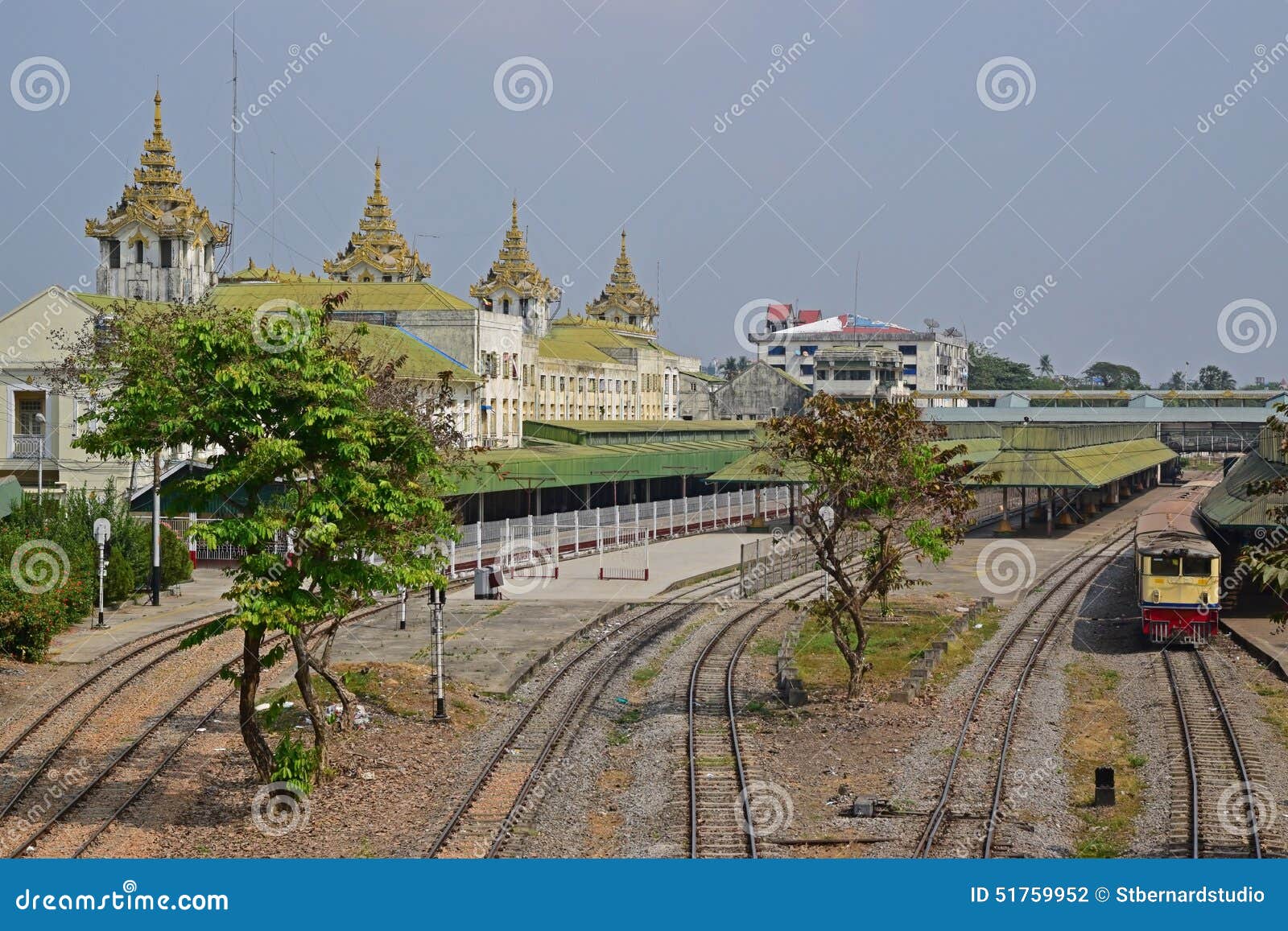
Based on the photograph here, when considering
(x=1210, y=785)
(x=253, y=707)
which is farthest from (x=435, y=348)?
(x=1210, y=785)

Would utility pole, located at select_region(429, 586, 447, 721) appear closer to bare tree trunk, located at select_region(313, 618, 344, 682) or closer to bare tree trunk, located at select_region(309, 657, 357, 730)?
bare tree trunk, located at select_region(309, 657, 357, 730)

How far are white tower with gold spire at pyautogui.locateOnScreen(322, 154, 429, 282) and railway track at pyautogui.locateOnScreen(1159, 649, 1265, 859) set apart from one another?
7966 centimetres

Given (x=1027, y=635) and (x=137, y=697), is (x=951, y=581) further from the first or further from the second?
(x=137, y=697)

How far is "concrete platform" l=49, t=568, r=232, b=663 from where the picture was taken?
28469 mm

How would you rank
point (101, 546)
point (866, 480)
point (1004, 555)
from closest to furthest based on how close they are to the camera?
point (866, 480), point (101, 546), point (1004, 555)

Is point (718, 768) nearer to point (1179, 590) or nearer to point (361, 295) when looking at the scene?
point (1179, 590)

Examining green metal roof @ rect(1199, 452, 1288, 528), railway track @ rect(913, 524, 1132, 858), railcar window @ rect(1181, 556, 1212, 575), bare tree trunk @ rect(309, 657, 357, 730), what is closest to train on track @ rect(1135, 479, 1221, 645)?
railcar window @ rect(1181, 556, 1212, 575)

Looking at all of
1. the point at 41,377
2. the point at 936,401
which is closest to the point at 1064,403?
the point at 936,401

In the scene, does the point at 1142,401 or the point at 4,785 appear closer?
the point at 4,785

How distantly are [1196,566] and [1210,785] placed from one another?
458 inches

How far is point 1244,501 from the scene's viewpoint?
3728cm

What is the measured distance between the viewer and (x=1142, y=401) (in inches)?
4943

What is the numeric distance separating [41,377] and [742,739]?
33588 millimetres

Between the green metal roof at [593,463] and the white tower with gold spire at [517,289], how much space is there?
27749mm
